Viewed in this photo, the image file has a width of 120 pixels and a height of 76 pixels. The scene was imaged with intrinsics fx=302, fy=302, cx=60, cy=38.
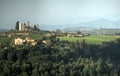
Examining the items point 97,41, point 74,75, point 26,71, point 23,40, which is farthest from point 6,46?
point 97,41

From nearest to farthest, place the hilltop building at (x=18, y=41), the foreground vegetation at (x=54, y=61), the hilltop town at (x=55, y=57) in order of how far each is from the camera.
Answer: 1. the foreground vegetation at (x=54, y=61)
2. the hilltop town at (x=55, y=57)
3. the hilltop building at (x=18, y=41)

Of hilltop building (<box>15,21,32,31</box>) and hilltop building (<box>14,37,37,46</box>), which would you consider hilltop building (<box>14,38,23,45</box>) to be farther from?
hilltop building (<box>15,21,32,31</box>)

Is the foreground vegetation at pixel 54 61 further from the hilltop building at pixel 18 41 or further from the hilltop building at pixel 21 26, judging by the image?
the hilltop building at pixel 21 26

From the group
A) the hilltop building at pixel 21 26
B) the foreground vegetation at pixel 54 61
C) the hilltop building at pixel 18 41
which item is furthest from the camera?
the hilltop building at pixel 21 26

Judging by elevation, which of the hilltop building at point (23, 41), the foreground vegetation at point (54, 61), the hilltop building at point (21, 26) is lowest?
the foreground vegetation at point (54, 61)

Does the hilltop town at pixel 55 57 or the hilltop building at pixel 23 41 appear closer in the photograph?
the hilltop town at pixel 55 57

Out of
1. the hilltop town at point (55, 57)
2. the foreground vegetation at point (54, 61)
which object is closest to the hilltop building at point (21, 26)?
the hilltop town at point (55, 57)

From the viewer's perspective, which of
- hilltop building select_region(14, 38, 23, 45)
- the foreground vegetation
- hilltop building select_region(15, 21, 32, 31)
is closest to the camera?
the foreground vegetation

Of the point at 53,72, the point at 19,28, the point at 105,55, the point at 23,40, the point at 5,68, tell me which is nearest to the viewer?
the point at 5,68

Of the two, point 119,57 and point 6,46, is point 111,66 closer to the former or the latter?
point 119,57

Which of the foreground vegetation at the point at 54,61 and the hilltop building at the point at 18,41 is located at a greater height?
the hilltop building at the point at 18,41

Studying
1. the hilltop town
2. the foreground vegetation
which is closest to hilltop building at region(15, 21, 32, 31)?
the hilltop town
